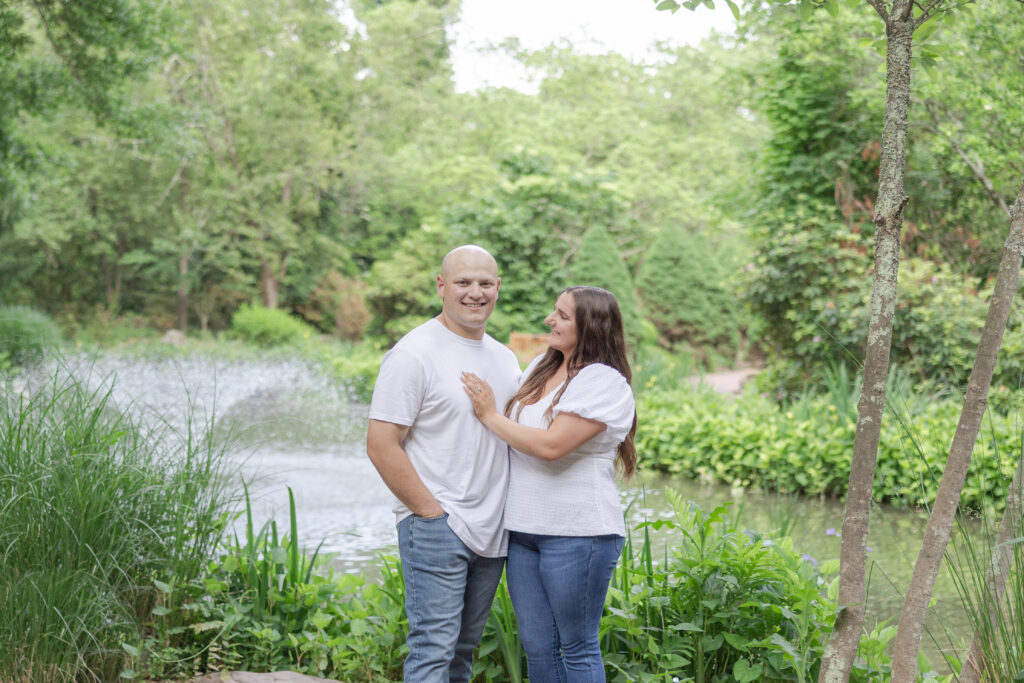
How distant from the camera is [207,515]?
3148 mm

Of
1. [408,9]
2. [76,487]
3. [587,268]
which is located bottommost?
[76,487]

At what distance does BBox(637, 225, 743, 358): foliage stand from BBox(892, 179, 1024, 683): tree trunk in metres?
17.3

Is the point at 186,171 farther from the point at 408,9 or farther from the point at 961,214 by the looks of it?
the point at 961,214

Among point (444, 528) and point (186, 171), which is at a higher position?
point (186, 171)

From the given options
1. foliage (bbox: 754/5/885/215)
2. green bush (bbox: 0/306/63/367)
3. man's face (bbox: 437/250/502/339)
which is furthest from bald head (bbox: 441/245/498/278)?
green bush (bbox: 0/306/63/367)

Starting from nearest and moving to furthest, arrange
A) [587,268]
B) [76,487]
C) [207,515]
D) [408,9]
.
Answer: [76,487]
[207,515]
[587,268]
[408,9]

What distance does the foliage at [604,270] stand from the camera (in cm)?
1513

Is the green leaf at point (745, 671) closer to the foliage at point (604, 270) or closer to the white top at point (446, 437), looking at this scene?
the white top at point (446, 437)

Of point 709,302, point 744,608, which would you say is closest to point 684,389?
point 744,608

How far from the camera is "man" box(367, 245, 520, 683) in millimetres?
2258

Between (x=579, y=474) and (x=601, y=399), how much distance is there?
0.22m

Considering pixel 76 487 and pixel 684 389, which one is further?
pixel 684 389

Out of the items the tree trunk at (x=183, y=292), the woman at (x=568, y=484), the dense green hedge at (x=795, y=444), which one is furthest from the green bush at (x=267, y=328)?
the woman at (x=568, y=484)

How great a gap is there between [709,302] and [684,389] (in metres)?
10.6
